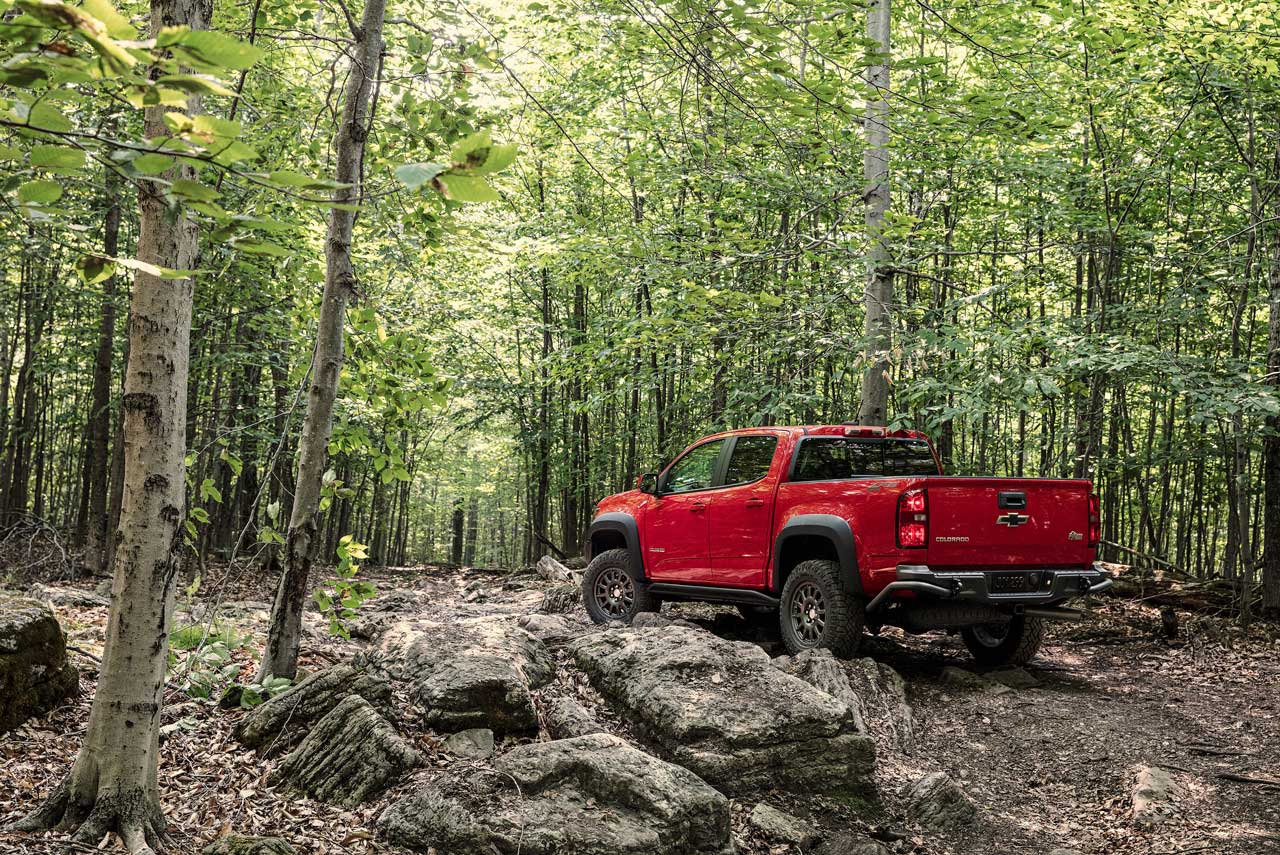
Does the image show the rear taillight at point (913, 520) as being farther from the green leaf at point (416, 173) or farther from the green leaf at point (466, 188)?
the green leaf at point (416, 173)

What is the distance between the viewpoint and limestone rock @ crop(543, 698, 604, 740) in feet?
17.8

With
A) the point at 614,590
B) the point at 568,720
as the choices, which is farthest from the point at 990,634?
the point at 568,720

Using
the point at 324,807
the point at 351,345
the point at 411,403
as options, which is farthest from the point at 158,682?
the point at 351,345

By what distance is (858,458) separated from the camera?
833 cm

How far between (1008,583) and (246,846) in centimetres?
555

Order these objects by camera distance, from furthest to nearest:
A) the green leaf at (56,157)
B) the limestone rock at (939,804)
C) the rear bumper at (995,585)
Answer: the rear bumper at (995,585)
the limestone rock at (939,804)
the green leaf at (56,157)

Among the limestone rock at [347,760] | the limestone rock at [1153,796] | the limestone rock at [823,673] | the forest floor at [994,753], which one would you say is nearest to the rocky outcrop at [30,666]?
the forest floor at [994,753]

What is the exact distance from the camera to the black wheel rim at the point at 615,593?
30.9ft

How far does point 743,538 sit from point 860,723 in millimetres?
2641

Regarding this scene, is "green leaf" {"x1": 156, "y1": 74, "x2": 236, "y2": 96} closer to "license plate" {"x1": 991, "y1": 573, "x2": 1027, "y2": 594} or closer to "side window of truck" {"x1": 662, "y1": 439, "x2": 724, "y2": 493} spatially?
"license plate" {"x1": 991, "y1": 573, "x2": 1027, "y2": 594}

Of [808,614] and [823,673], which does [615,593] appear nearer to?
[808,614]

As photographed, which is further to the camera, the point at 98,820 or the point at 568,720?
the point at 568,720

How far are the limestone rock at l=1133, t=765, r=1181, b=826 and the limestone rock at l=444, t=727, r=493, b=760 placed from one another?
361cm

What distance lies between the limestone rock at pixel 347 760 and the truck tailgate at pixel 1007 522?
412 cm
